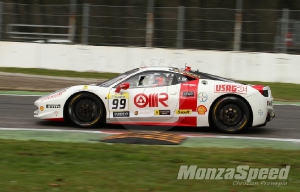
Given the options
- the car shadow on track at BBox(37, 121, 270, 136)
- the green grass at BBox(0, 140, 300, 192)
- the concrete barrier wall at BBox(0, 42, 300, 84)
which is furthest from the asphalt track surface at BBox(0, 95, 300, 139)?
the concrete barrier wall at BBox(0, 42, 300, 84)

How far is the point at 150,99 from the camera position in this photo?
10.1m

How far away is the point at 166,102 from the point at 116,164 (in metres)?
3.15

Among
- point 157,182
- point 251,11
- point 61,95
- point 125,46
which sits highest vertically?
point 251,11

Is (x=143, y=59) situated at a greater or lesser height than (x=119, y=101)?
greater

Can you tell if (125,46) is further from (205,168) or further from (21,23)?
(205,168)

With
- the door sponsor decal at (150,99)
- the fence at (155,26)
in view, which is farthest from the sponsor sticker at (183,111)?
the fence at (155,26)

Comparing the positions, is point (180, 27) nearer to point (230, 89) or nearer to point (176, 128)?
point (176, 128)

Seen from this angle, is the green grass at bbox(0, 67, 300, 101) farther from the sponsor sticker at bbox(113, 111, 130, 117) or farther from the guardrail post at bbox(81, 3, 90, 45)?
the sponsor sticker at bbox(113, 111, 130, 117)

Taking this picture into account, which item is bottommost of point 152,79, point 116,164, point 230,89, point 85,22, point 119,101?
point 116,164

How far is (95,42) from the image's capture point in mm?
20391

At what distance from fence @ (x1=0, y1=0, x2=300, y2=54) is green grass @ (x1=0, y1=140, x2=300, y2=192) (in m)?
10.9

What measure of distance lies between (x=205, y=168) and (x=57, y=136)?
348 centimetres

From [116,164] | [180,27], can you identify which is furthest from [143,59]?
[116,164]

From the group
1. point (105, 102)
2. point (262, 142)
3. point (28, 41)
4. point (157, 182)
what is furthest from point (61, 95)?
point (28, 41)
